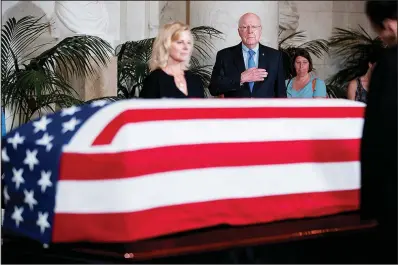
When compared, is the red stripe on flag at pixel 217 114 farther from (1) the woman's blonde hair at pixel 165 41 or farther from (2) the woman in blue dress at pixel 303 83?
(2) the woman in blue dress at pixel 303 83

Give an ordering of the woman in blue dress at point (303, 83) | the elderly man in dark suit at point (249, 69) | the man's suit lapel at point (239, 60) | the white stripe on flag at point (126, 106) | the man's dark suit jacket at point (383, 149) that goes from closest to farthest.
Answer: the man's dark suit jacket at point (383, 149) → the white stripe on flag at point (126, 106) → the elderly man in dark suit at point (249, 69) → the man's suit lapel at point (239, 60) → the woman in blue dress at point (303, 83)

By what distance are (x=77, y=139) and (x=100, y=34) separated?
17.1 ft

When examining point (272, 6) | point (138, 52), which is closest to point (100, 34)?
point (138, 52)

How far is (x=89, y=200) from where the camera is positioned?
206 inches

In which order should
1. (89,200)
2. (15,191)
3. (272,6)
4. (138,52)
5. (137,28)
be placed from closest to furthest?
(89,200) → (15,191) → (138,52) → (272,6) → (137,28)

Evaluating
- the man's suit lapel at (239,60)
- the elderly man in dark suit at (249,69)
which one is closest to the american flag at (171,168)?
the elderly man in dark suit at (249,69)

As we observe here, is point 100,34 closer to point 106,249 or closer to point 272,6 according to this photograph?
point 272,6

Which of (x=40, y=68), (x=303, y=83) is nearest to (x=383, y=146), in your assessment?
(x=303, y=83)

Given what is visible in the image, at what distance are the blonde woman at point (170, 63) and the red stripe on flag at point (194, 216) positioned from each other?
2.44 feet

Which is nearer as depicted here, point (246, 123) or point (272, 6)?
point (246, 123)

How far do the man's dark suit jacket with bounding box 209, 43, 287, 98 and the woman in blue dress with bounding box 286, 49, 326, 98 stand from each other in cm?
114

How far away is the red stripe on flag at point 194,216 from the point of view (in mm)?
5191

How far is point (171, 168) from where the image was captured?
17.5 ft

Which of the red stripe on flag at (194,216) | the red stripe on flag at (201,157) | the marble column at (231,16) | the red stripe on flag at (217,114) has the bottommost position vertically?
the red stripe on flag at (194,216)
